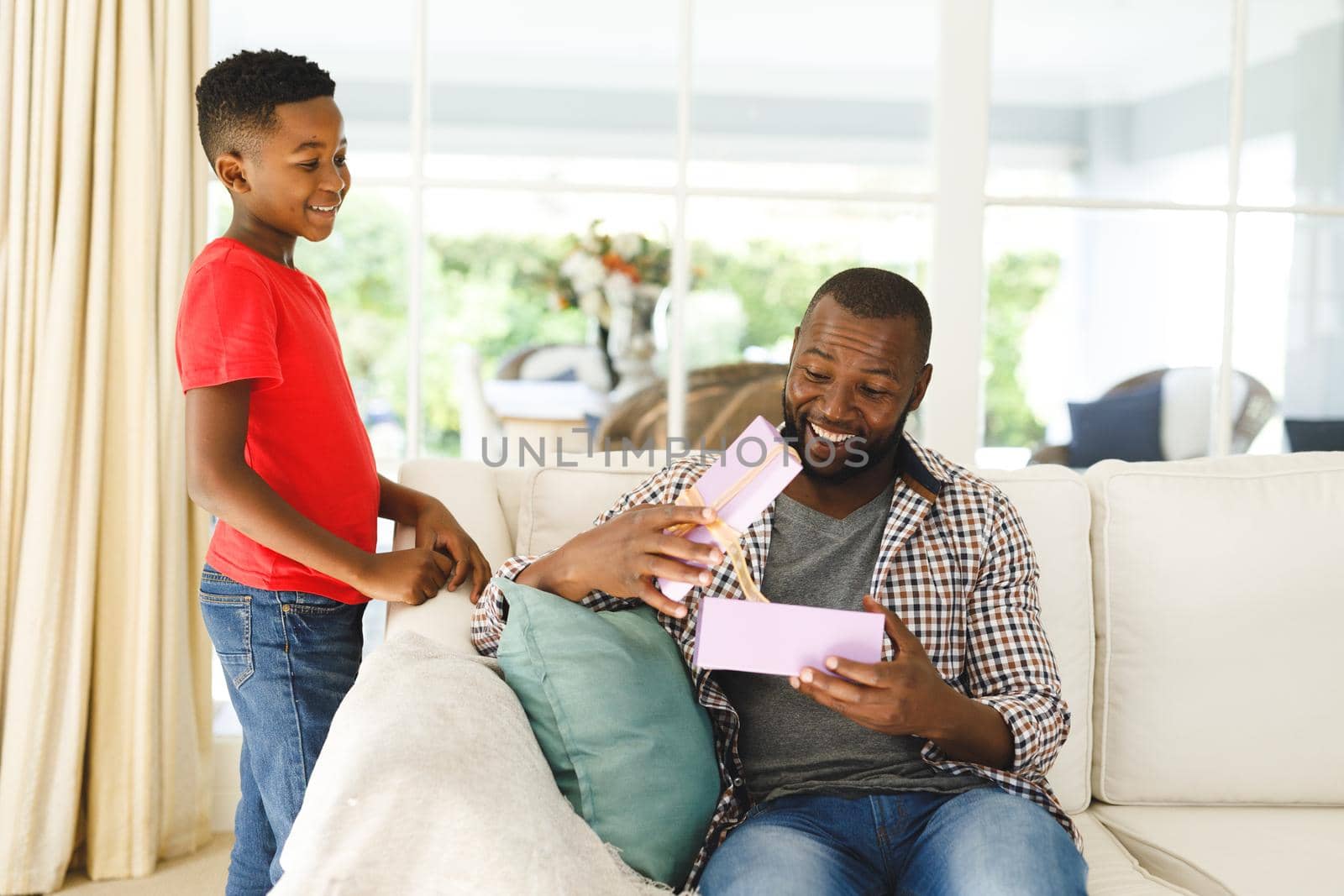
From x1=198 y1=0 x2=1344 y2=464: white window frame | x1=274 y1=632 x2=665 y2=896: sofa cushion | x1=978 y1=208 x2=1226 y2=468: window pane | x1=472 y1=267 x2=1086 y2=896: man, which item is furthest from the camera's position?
x1=978 y1=208 x2=1226 y2=468: window pane

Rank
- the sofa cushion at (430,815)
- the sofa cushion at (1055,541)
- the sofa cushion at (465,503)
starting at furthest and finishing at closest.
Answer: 1. the sofa cushion at (1055,541)
2. the sofa cushion at (465,503)
3. the sofa cushion at (430,815)

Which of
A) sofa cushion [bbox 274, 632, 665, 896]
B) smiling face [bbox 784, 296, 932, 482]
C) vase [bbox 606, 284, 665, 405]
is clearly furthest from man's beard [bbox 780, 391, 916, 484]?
vase [bbox 606, 284, 665, 405]

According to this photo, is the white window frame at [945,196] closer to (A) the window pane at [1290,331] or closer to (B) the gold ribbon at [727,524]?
(A) the window pane at [1290,331]

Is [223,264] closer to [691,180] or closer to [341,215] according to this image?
[341,215]

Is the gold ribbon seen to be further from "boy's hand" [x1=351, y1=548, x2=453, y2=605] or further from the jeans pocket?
the jeans pocket

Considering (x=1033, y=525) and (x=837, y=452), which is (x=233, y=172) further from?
(x=1033, y=525)

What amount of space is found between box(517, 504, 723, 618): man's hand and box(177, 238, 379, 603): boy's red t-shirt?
29 centimetres

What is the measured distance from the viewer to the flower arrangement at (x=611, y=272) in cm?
239

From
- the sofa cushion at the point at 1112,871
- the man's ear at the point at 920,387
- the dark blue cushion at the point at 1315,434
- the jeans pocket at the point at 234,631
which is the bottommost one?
the sofa cushion at the point at 1112,871

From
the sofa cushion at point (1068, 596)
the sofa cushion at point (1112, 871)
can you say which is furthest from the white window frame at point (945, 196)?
the sofa cushion at point (1112, 871)

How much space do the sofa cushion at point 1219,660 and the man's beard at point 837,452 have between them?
19.6 inches

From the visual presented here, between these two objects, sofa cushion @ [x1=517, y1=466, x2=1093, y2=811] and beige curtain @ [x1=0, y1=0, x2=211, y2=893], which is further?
beige curtain @ [x1=0, y1=0, x2=211, y2=893]

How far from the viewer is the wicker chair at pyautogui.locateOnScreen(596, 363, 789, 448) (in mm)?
2418

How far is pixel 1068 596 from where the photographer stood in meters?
1.80
